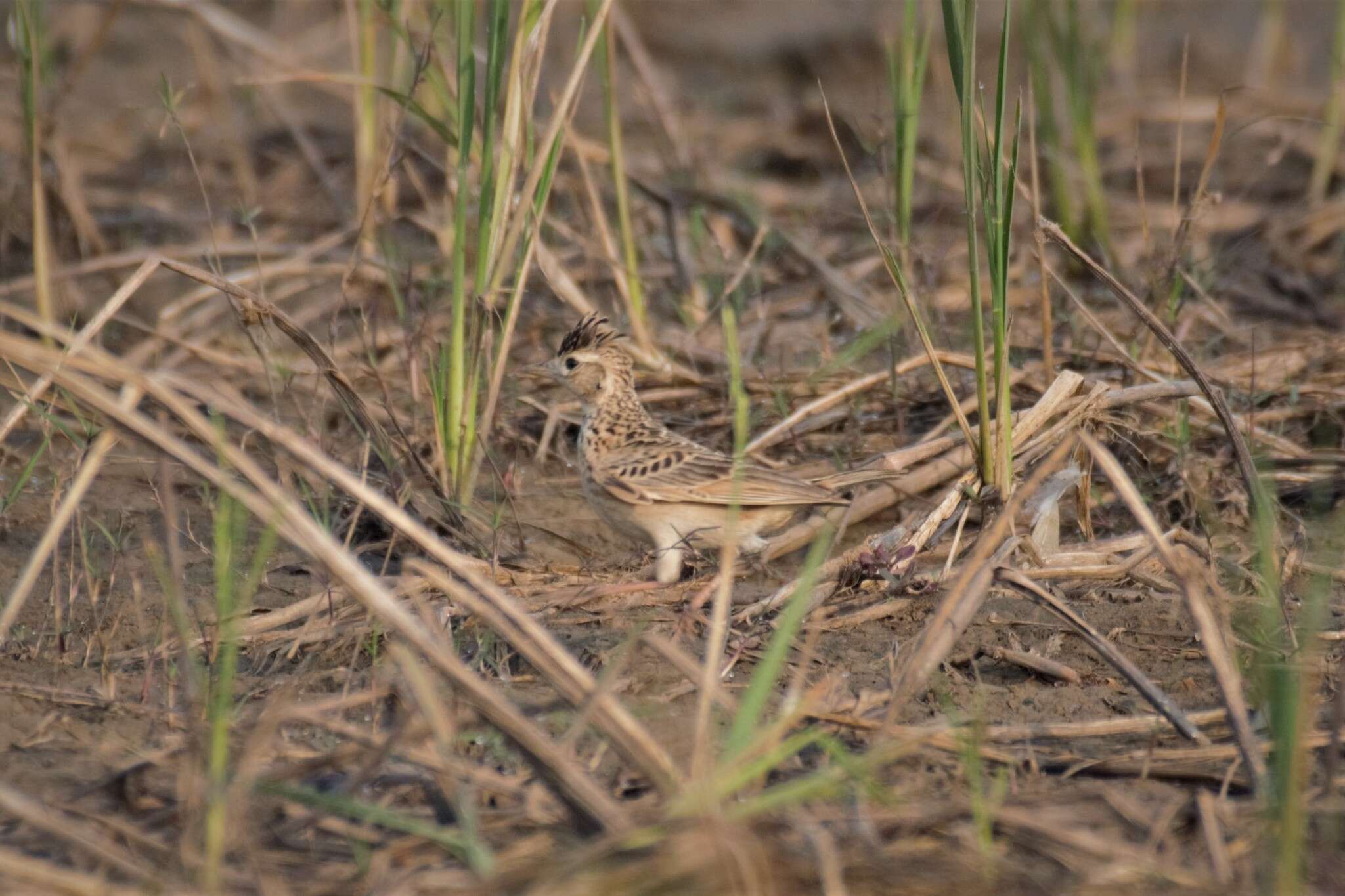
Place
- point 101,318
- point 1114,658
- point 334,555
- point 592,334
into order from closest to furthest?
1. point 334,555
2. point 1114,658
3. point 101,318
4. point 592,334

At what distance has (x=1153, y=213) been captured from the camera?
7449 mm

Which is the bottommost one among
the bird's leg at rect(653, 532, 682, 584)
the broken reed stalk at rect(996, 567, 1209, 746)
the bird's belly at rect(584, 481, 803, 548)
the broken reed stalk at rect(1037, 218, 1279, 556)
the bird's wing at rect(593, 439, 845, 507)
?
the bird's leg at rect(653, 532, 682, 584)

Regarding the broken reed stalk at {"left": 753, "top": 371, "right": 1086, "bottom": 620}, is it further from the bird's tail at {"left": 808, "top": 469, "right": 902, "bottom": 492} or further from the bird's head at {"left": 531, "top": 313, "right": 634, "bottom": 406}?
the bird's head at {"left": 531, "top": 313, "right": 634, "bottom": 406}

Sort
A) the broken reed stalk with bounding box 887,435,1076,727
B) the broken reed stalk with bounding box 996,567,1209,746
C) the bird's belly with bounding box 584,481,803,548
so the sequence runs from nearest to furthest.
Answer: the broken reed stalk with bounding box 887,435,1076,727 < the broken reed stalk with bounding box 996,567,1209,746 < the bird's belly with bounding box 584,481,803,548

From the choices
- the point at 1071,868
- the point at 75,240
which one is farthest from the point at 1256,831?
the point at 75,240

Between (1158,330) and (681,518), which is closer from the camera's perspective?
(1158,330)

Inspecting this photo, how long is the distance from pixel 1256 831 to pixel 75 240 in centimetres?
598

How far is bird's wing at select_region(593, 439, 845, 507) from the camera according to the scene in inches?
175

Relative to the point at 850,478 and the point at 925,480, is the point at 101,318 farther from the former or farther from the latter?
the point at 925,480

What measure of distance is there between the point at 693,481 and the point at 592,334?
654 millimetres

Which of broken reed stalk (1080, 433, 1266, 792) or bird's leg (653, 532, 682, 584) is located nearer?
broken reed stalk (1080, 433, 1266, 792)

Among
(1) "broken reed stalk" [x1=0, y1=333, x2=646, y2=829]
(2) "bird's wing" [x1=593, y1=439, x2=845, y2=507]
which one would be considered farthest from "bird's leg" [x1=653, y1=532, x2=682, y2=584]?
(1) "broken reed stalk" [x1=0, y1=333, x2=646, y2=829]

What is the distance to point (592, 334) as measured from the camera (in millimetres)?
4918

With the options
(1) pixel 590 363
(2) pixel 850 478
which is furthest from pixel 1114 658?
(1) pixel 590 363
